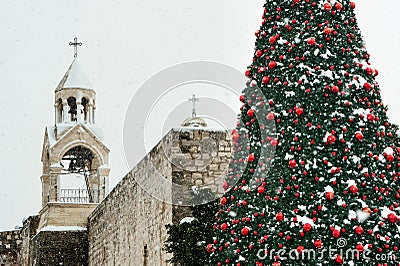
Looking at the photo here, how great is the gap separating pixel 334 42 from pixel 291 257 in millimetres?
1722

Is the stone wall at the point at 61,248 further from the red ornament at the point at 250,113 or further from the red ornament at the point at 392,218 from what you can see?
the red ornament at the point at 392,218

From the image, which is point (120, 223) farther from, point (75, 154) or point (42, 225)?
point (75, 154)

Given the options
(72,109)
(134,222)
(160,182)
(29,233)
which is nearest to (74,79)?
(72,109)

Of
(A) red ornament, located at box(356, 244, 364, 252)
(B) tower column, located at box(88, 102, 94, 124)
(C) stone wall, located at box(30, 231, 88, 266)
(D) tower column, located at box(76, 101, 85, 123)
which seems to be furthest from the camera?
(B) tower column, located at box(88, 102, 94, 124)

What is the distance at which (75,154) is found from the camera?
20.8 m

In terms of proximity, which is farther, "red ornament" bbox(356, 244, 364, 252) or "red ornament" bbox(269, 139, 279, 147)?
"red ornament" bbox(269, 139, 279, 147)

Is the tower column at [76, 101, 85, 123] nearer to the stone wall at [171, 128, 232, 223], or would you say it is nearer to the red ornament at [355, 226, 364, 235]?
the stone wall at [171, 128, 232, 223]

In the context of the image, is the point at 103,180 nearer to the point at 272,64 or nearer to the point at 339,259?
the point at 272,64

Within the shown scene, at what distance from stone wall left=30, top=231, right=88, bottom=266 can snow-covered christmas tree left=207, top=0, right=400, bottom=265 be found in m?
11.7

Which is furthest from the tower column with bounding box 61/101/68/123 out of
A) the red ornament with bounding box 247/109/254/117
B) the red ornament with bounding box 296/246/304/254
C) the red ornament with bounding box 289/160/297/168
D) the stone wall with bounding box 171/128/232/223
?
the red ornament with bounding box 296/246/304/254

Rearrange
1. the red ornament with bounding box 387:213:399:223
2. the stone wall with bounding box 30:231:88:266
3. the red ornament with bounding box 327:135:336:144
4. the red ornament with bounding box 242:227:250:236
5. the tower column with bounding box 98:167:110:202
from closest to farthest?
1. the red ornament with bounding box 387:213:399:223
2. the red ornament with bounding box 327:135:336:144
3. the red ornament with bounding box 242:227:250:236
4. the stone wall with bounding box 30:231:88:266
5. the tower column with bounding box 98:167:110:202

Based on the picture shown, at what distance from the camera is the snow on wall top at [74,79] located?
20312 millimetres

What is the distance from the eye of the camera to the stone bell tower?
1915cm

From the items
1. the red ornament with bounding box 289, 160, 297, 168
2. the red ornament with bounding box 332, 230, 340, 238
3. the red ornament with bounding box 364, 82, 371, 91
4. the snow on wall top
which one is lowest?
the red ornament with bounding box 332, 230, 340, 238
